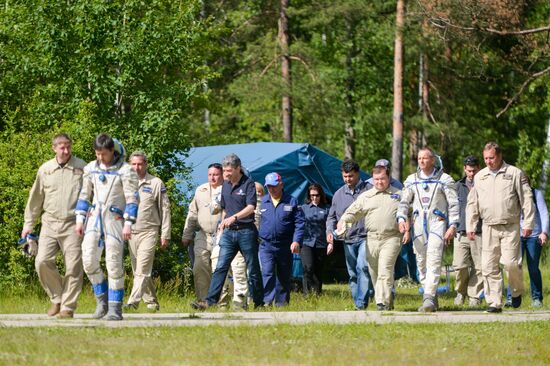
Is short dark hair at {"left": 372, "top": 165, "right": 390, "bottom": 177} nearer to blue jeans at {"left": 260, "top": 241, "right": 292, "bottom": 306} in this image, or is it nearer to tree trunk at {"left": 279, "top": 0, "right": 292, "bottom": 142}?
blue jeans at {"left": 260, "top": 241, "right": 292, "bottom": 306}

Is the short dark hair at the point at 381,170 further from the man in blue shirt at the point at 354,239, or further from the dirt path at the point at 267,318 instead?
the dirt path at the point at 267,318

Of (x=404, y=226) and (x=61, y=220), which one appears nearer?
(x=61, y=220)

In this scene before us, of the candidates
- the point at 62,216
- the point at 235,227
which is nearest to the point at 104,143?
the point at 62,216

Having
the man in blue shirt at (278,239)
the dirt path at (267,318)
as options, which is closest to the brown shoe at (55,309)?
the dirt path at (267,318)

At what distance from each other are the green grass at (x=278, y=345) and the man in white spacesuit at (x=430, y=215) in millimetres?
2182

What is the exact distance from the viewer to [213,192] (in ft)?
52.0

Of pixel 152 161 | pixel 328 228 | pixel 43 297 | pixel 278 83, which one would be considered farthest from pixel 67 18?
pixel 278 83

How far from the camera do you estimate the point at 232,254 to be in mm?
14781

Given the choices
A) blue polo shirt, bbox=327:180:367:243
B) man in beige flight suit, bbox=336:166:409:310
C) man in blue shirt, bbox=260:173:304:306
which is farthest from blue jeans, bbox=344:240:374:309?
man in blue shirt, bbox=260:173:304:306

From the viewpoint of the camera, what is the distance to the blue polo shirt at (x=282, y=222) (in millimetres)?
16125

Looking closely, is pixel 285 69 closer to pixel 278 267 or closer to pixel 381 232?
pixel 278 267

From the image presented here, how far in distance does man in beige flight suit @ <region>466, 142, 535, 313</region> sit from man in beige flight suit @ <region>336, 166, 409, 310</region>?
939 mm

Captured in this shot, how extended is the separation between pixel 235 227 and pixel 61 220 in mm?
2660

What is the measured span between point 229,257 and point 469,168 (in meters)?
3.98
